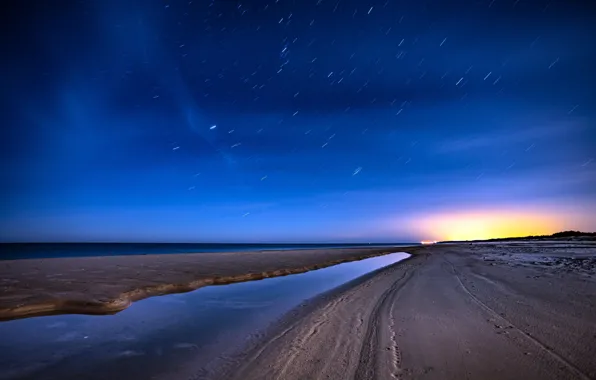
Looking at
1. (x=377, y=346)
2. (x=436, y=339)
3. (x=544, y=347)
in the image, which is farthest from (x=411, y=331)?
(x=544, y=347)

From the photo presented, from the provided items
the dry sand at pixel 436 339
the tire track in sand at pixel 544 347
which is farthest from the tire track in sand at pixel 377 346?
the tire track in sand at pixel 544 347

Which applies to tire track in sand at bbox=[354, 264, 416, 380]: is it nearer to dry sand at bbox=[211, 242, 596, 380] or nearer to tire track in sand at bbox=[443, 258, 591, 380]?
dry sand at bbox=[211, 242, 596, 380]

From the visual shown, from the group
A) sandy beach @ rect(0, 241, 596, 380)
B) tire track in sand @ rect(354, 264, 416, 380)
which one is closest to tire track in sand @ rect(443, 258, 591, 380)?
sandy beach @ rect(0, 241, 596, 380)

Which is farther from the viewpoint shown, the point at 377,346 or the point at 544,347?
the point at 377,346

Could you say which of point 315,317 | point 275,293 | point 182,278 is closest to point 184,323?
point 315,317

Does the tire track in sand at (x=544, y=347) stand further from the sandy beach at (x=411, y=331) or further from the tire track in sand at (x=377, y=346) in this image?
the tire track in sand at (x=377, y=346)

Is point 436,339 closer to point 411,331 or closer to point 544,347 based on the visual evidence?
point 411,331

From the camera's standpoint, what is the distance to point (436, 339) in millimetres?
5676

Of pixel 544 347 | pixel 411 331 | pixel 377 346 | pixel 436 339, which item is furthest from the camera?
pixel 411 331

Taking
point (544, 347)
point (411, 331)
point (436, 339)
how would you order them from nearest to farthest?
1. point (544, 347)
2. point (436, 339)
3. point (411, 331)

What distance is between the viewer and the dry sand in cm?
438

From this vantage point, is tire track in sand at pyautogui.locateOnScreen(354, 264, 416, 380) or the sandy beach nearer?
tire track in sand at pyautogui.locateOnScreen(354, 264, 416, 380)

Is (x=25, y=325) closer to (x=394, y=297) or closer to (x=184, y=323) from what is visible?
(x=184, y=323)

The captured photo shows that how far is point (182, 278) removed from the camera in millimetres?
14766
